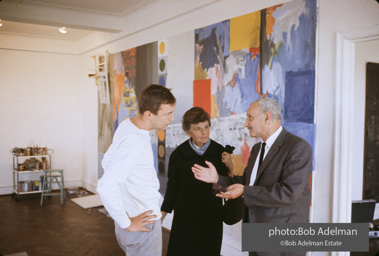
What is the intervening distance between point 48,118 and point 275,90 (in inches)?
266

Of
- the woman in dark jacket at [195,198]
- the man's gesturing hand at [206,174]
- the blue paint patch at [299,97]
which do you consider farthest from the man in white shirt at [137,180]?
the blue paint patch at [299,97]

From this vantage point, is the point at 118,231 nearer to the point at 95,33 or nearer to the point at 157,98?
the point at 157,98

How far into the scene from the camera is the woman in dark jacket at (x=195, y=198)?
312cm

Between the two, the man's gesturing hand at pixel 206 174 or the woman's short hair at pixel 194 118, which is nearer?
A: the man's gesturing hand at pixel 206 174

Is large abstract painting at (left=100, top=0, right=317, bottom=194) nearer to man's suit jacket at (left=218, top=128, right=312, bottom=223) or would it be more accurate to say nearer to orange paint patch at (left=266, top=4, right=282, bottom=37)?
orange paint patch at (left=266, top=4, right=282, bottom=37)

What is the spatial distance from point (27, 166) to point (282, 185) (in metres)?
6.95

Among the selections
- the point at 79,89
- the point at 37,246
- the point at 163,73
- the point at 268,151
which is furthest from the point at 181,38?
the point at 79,89

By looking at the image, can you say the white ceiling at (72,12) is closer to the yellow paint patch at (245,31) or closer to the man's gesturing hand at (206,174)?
the yellow paint patch at (245,31)

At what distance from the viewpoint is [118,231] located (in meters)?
2.08

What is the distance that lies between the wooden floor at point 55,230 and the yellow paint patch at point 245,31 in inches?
109

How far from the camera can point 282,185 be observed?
2195 mm

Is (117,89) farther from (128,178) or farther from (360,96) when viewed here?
(128,178)

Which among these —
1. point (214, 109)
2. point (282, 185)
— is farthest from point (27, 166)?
point (282, 185)

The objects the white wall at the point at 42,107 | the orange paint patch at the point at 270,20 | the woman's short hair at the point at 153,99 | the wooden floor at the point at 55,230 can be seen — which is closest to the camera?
the woman's short hair at the point at 153,99
